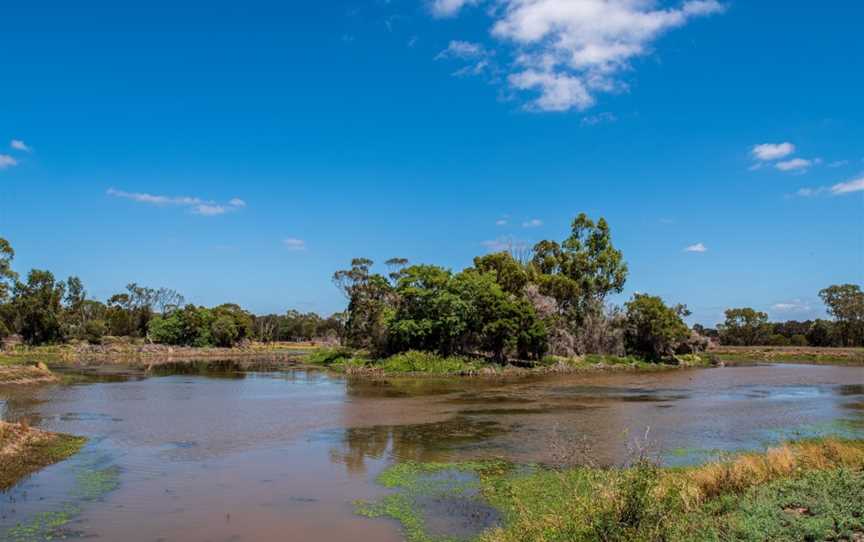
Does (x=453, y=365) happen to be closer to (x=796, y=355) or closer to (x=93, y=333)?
(x=796, y=355)

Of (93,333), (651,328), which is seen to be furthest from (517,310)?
(93,333)

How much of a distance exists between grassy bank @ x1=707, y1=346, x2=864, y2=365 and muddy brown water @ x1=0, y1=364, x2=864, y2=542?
4345 centimetres

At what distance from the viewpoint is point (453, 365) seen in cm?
5550

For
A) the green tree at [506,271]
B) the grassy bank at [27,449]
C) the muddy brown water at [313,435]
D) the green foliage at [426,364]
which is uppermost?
the green tree at [506,271]

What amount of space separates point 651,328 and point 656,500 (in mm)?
67951

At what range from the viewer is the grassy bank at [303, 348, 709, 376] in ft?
180

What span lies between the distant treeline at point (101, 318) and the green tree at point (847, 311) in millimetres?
89061

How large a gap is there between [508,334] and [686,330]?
33.3m

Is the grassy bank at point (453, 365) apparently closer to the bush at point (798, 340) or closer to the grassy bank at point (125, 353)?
the grassy bank at point (125, 353)

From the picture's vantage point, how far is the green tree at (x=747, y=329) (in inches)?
4867

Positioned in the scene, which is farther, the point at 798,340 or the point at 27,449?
the point at 798,340

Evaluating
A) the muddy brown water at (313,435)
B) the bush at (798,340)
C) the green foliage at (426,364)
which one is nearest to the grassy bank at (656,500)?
the muddy brown water at (313,435)

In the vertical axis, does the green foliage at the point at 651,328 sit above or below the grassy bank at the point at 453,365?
above

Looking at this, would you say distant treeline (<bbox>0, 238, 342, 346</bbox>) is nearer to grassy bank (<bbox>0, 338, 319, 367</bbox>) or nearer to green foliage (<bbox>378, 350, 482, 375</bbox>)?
grassy bank (<bbox>0, 338, 319, 367</bbox>)
